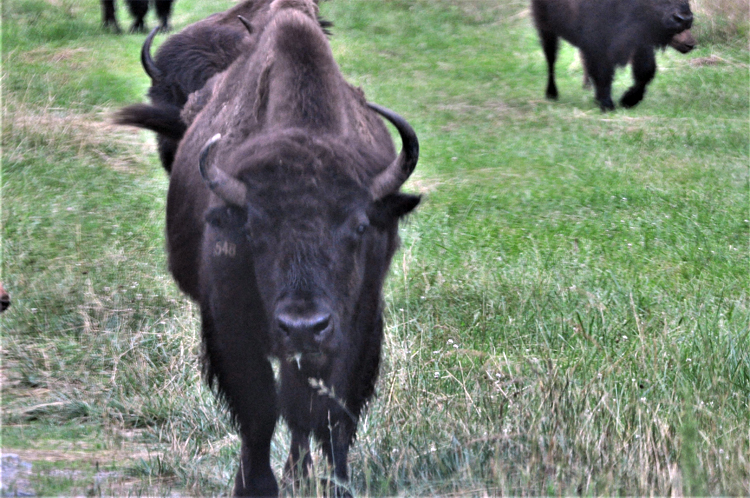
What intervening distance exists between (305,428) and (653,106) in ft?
31.4

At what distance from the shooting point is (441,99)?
1227 centimetres

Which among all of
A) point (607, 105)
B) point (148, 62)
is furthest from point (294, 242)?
point (607, 105)

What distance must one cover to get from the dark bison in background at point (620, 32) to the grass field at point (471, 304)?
46 cm

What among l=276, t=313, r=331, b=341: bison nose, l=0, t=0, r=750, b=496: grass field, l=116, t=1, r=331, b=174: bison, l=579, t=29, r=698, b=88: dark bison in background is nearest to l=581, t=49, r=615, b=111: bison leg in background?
l=0, t=0, r=750, b=496: grass field

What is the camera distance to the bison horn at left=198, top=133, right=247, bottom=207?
3.51 metres

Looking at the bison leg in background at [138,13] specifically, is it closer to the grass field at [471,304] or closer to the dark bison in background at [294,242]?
the grass field at [471,304]

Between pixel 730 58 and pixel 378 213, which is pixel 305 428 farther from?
pixel 730 58

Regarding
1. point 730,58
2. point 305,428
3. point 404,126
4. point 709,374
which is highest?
point 404,126

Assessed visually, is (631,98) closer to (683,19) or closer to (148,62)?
(683,19)

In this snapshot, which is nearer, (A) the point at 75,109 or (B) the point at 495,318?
(B) the point at 495,318

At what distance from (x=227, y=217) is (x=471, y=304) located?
2.64 metres

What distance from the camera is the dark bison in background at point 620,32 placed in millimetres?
11664

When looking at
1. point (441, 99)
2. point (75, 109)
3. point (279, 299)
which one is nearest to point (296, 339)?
point (279, 299)

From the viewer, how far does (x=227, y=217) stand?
362cm
